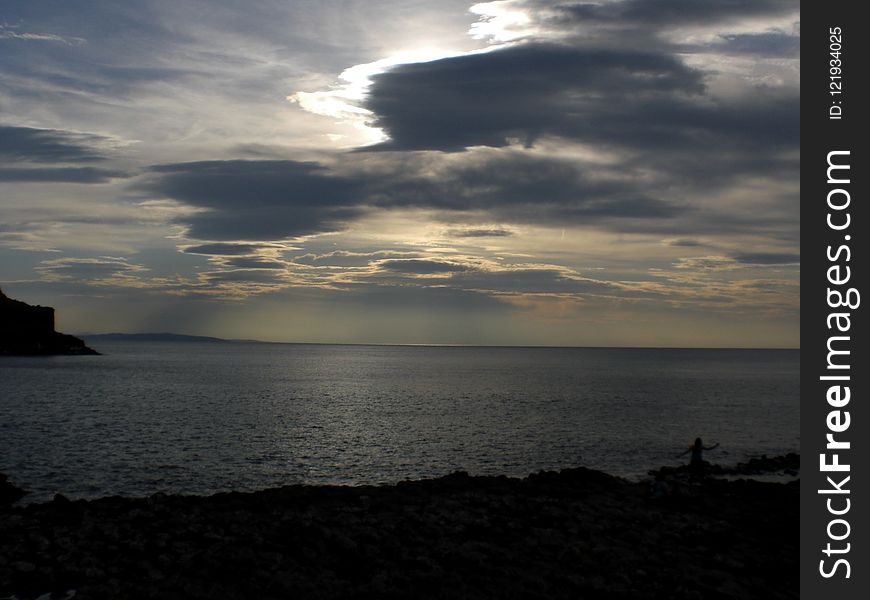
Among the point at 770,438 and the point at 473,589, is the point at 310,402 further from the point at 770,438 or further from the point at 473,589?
the point at 473,589

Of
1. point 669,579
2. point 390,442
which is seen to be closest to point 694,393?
point 390,442

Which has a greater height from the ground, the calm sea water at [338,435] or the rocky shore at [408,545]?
the rocky shore at [408,545]

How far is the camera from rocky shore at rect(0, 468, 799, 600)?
1873 cm

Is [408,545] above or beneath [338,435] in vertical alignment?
above

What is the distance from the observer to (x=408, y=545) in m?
22.3

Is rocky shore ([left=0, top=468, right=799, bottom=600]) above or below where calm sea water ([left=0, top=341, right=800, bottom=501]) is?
above

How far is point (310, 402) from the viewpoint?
3930 inches

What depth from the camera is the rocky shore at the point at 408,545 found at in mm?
18734

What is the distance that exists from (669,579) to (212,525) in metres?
14.9

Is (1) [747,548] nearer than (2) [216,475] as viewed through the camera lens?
Yes

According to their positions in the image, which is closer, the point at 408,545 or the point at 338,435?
the point at 408,545

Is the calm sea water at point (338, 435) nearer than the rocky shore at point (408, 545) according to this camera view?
No

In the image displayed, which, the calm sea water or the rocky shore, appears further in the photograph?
the calm sea water
